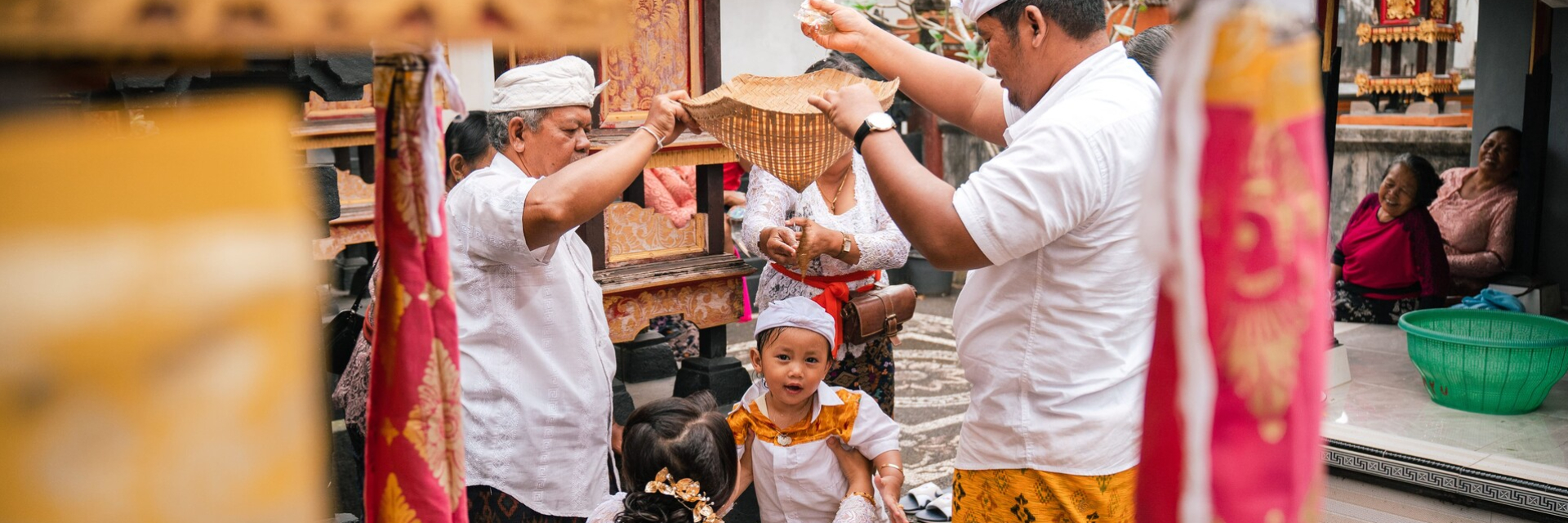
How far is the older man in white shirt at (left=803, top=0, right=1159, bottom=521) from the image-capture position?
1796 millimetres

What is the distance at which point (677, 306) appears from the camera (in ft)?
14.6

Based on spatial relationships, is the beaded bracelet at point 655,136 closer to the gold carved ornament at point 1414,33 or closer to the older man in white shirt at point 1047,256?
the older man in white shirt at point 1047,256

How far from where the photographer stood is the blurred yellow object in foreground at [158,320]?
59cm

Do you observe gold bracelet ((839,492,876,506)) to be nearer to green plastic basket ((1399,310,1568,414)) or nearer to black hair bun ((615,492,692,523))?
black hair bun ((615,492,692,523))

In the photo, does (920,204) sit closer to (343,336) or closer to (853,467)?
(853,467)

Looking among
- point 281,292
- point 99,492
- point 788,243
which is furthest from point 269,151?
point 788,243

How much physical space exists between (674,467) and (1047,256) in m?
1.13

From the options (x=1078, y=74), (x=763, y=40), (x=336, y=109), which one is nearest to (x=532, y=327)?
(x=1078, y=74)

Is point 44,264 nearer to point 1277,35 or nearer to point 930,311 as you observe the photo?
point 1277,35

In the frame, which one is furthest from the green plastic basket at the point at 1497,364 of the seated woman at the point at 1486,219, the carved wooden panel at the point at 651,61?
the carved wooden panel at the point at 651,61

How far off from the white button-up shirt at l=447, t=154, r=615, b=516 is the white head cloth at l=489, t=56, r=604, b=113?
0.14 meters

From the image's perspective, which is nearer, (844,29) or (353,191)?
(844,29)

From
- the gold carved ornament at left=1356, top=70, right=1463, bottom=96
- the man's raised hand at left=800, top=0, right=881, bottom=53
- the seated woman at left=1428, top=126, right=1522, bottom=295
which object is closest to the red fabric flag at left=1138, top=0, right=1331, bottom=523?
the man's raised hand at left=800, top=0, right=881, bottom=53

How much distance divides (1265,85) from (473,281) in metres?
1.91
